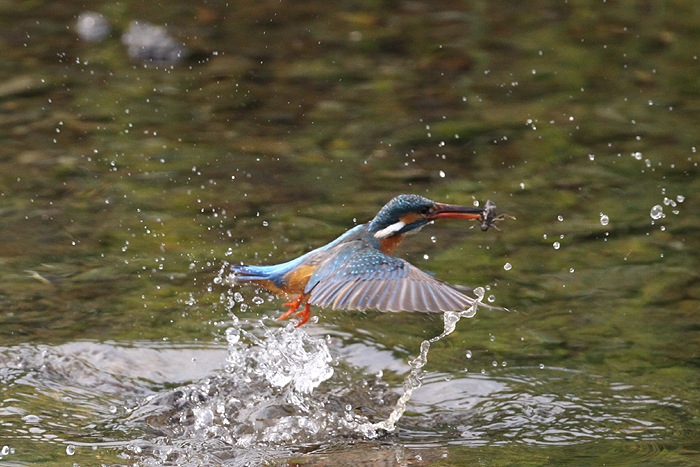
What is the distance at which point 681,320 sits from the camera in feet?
18.5

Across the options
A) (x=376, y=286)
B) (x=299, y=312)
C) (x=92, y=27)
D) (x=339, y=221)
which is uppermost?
(x=92, y=27)

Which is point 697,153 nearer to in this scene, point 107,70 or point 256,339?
point 256,339

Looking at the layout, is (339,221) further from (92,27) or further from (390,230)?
(92,27)

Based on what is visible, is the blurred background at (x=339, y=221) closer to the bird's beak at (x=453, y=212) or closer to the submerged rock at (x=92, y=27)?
the submerged rock at (x=92, y=27)

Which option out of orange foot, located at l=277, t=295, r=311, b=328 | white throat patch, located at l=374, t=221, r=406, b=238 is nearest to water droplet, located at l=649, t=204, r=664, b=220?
white throat patch, located at l=374, t=221, r=406, b=238

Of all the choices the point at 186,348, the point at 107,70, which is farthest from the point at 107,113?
the point at 186,348

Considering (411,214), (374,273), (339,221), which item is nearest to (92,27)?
(339,221)

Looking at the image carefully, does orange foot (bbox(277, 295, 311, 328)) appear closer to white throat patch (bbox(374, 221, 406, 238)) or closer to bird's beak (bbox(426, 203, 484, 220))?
white throat patch (bbox(374, 221, 406, 238))

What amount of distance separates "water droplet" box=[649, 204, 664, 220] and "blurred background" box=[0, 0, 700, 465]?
28 mm

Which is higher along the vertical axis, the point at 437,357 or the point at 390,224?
the point at 390,224

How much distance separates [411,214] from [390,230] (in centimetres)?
12

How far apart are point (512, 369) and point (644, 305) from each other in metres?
0.97

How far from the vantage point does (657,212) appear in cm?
680

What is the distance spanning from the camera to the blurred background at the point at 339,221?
4770mm
